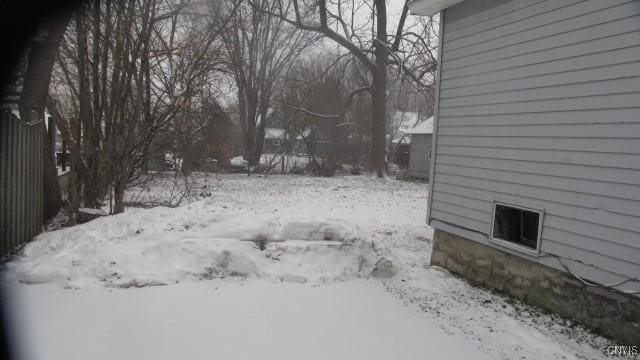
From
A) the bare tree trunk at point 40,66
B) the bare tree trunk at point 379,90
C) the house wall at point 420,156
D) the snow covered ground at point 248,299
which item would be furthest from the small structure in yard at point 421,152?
the bare tree trunk at point 40,66

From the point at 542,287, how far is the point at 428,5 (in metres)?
3.70

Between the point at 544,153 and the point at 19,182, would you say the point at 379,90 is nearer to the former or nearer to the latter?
the point at 544,153

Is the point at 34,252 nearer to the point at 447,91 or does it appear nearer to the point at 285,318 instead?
the point at 285,318

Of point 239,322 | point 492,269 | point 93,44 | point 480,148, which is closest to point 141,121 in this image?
point 93,44

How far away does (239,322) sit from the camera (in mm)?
3480

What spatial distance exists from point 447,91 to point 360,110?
17.3m

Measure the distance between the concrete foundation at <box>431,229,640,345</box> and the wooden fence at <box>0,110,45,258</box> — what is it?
201 inches

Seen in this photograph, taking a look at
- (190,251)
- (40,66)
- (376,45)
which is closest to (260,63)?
(376,45)

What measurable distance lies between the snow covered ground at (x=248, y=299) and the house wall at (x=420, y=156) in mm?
13067

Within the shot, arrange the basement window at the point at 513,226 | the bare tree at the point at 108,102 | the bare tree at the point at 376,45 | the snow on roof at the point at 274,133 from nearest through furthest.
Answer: the basement window at the point at 513,226 → the bare tree at the point at 108,102 → the bare tree at the point at 376,45 → the snow on roof at the point at 274,133

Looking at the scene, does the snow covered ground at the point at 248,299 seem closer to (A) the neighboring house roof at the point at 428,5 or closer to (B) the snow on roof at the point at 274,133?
(A) the neighboring house roof at the point at 428,5

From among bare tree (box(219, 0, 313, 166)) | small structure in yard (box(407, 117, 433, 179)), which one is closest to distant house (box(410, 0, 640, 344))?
small structure in yard (box(407, 117, 433, 179))

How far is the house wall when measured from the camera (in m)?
18.3

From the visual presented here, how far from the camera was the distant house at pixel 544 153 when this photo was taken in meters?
3.25
